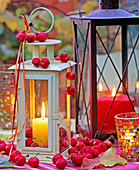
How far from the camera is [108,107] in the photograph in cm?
152

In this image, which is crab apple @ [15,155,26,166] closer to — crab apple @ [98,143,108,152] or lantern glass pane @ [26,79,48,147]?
lantern glass pane @ [26,79,48,147]

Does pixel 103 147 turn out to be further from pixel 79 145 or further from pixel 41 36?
pixel 41 36

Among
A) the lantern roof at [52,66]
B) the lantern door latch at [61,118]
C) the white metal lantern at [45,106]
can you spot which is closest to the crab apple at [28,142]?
the white metal lantern at [45,106]

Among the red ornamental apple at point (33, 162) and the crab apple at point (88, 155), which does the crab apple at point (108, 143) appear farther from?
the red ornamental apple at point (33, 162)

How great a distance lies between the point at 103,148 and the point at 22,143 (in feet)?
0.87

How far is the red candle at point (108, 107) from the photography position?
4.99ft

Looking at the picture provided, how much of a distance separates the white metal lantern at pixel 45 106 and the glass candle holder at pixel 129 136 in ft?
0.62

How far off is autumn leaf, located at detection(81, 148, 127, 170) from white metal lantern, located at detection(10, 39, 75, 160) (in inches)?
4.7

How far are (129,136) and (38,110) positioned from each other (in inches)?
11.6

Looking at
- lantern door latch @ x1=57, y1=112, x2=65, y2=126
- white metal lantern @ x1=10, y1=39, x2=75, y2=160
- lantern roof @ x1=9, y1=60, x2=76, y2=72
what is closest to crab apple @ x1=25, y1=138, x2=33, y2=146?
white metal lantern @ x1=10, y1=39, x2=75, y2=160

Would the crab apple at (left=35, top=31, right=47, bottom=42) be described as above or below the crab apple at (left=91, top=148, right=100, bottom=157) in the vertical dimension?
above

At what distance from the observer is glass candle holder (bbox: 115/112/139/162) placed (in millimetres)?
1347

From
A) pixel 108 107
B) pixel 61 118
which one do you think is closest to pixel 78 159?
pixel 61 118

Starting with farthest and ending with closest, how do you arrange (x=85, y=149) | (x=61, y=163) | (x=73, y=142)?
1. (x=73, y=142)
2. (x=85, y=149)
3. (x=61, y=163)
